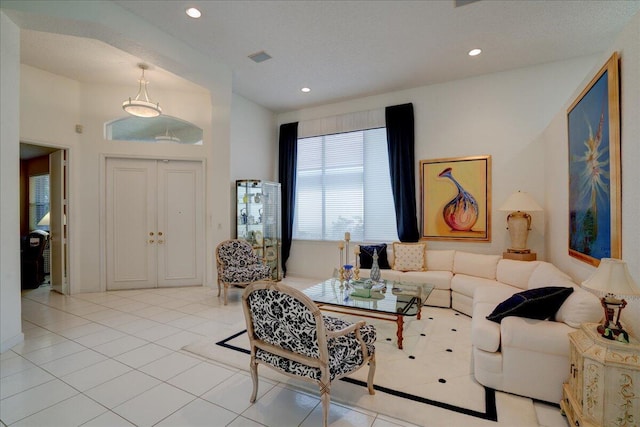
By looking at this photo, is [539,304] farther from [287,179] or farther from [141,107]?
[141,107]

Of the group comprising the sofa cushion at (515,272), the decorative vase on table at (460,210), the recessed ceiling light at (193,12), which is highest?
the recessed ceiling light at (193,12)

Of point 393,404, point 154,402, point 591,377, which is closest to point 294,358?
point 393,404

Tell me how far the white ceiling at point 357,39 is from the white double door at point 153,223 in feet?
5.09

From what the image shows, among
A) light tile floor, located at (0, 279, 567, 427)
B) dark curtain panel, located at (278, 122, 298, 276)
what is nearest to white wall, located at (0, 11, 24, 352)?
light tile floor, located at (0, 279, 567, 427)

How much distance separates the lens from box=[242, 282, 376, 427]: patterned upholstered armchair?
177cm

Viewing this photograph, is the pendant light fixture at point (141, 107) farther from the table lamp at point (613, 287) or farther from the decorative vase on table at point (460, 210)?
the table lamp at point (613, 287)

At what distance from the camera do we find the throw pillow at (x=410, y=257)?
4.73m

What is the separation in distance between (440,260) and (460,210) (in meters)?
0.93

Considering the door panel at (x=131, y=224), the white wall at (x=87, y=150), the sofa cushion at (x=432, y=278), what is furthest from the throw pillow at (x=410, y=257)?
the door panel at (x=131, y=224)

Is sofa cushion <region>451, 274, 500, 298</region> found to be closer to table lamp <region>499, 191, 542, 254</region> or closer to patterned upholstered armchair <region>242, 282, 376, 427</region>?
table lamp <region>499, 191, 542, 254</region>

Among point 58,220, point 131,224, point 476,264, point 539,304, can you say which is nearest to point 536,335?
point 539,304

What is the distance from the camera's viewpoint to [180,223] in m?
5.44

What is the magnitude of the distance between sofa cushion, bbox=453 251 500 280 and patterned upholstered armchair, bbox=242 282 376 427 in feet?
9.32

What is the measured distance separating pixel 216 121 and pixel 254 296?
382cm
